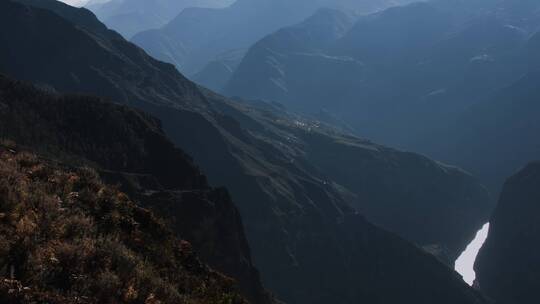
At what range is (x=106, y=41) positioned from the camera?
193625 millimetres

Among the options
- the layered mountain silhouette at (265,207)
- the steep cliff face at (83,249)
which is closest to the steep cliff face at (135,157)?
the steep cliff face at (83,249)

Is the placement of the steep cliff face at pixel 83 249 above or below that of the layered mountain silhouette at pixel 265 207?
above

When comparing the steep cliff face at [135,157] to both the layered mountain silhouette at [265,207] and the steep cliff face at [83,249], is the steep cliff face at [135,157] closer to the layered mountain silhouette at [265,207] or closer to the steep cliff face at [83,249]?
the steep cliff face at [83,249]

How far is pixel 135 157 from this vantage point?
7788 centimetres

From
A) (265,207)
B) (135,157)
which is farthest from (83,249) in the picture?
(265,207)

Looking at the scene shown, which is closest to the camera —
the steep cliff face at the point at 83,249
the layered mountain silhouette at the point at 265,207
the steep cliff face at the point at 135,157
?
the steep cliff face at the point at 83,249

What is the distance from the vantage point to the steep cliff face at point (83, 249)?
14492mm

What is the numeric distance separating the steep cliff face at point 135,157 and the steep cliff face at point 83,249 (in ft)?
112

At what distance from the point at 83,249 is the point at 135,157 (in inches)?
2488

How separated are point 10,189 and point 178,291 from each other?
214 inches

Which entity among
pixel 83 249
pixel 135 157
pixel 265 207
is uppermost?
pixel 83 249

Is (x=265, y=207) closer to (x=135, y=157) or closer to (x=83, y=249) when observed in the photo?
(x=135, y=157)

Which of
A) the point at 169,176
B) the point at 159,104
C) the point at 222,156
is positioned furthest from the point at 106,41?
the point at 169,176

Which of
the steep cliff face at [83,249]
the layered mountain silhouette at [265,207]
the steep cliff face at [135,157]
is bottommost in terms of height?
the layered mountain silhouette at [265,207]
